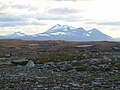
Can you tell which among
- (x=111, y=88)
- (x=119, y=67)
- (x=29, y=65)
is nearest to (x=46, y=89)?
(x=111, y=88)

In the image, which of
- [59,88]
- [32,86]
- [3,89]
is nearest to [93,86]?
[59,88]

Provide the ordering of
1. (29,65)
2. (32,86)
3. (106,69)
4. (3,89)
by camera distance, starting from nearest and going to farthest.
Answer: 1. (3,89)
2. (32,86)
3. (106,69)
4. (29,65)

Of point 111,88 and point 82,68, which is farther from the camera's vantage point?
point 82,68

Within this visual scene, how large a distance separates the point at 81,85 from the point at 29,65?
80.5ft

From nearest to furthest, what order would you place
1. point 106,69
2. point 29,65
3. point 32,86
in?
point 32,86 < point 106,69 < point 29,65

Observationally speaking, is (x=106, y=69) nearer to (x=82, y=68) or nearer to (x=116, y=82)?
(x=82, y=68)

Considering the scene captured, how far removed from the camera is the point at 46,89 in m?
25.4

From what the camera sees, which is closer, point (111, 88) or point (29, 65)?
point (111, 88)

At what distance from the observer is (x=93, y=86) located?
2734cm

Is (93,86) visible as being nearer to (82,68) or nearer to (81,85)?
(81,85)

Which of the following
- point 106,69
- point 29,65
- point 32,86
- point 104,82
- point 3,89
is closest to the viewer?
A: point 3,89

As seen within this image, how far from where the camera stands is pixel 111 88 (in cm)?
2595

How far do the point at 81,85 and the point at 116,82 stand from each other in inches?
145

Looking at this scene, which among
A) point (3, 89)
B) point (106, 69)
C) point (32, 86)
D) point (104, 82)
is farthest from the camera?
point (106, 69)
